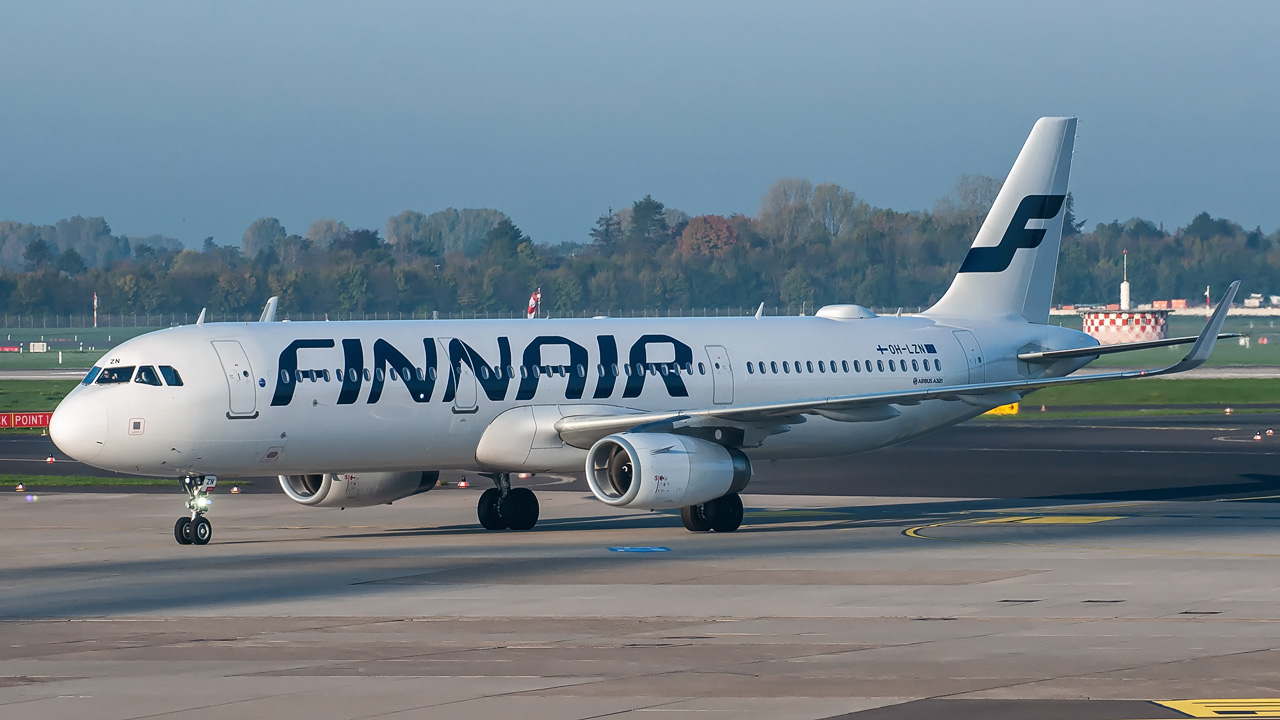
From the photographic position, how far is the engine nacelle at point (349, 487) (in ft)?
114

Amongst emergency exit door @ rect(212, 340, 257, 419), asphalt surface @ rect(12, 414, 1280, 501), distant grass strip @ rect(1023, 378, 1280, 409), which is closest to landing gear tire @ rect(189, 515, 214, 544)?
emergency exit door @ rect(212, 340, 257, 419)

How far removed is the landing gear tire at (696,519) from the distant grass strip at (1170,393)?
47536mm

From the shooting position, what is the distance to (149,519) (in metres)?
37.5

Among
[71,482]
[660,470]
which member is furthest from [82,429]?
[71,482]

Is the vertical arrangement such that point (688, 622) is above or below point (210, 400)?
below

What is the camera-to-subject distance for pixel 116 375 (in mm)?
31906

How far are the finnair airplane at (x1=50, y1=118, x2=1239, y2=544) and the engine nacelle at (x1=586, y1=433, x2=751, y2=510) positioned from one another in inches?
1.6

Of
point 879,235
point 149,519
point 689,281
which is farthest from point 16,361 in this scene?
point 149,519

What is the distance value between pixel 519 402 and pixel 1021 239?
14.7m

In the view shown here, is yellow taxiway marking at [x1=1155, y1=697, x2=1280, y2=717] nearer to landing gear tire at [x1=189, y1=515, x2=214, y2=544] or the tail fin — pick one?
landing gear tire at [x1=189, y1=515, x2=214, y2=544]

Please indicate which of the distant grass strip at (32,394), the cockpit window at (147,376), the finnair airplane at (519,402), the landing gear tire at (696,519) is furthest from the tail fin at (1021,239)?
the distant grass strip at (32,394)

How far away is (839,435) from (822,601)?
13.9 meters

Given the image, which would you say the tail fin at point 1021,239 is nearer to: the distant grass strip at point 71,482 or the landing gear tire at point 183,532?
the landing gear tire at point 183,532

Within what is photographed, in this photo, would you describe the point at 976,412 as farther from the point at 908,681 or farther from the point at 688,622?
the point at 908,681
